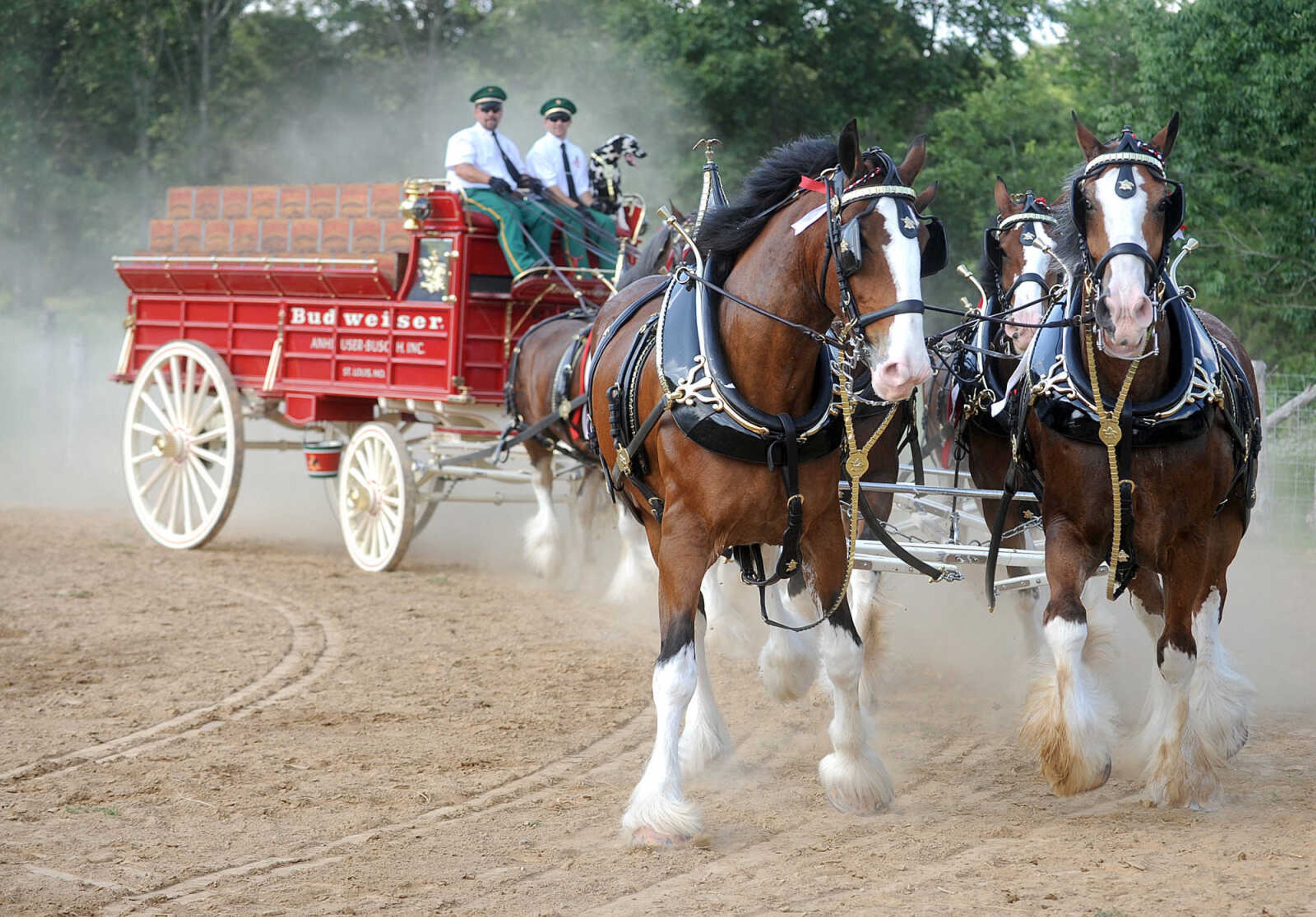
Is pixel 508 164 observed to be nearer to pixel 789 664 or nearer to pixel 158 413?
pixel 158 413

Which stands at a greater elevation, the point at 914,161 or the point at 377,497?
the point at 914,161

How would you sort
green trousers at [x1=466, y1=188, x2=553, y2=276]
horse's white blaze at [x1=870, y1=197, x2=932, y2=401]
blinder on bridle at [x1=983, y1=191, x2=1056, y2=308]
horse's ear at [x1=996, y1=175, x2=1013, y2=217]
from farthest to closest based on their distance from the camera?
green trousers at [x1=466, y1=188, x2=553, y2=276], horse's ear at [x1=996, y1=175, x2=1013, y2=217], blinder on bridle at [x1=983, y1=191, x2=1056, y2=308], horse's white blaze at [x1=870, y1=197, x2=932, y2=401]

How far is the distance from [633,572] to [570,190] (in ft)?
8.79

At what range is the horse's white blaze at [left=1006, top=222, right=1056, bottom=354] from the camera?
5.12 metres

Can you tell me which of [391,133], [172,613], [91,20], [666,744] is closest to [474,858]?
[666,744]

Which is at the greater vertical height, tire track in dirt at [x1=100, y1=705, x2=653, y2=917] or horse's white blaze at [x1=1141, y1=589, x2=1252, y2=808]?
horse's white blaze at [x1=1141, y1=589, x2=1252, y2=808]

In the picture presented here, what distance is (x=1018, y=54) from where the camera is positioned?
62.0 ft

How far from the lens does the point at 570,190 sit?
913 centimetres

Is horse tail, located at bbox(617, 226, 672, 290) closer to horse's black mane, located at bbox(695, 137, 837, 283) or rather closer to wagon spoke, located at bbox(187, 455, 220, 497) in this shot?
horse's black mane, located at bbox(695, 137, 837, 283)

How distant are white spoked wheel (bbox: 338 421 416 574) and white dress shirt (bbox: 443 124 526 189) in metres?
1.72

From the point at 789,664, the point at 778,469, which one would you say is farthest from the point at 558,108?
the point at 778,469

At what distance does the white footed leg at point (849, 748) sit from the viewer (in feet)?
14.4

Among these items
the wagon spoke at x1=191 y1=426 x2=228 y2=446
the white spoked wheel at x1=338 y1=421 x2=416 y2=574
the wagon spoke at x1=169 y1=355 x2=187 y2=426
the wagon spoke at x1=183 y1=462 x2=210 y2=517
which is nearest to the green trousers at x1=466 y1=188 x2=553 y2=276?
the white spoked wheel at x1=338 y1=421 x2=416 y2=574

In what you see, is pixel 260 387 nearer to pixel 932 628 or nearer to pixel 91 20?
pixel 932 628
